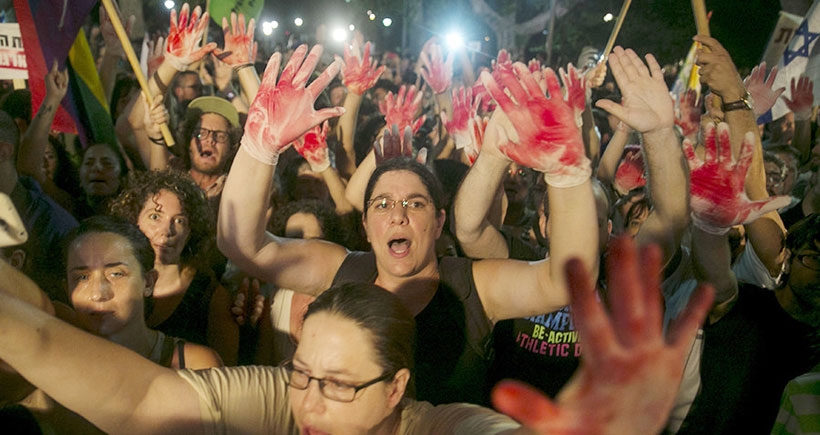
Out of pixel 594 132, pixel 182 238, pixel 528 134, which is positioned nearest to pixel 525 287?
pixel 528 134

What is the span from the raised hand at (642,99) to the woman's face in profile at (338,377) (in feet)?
3.99

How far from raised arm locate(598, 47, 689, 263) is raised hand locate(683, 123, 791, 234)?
0.22 meters

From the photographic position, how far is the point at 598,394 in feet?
3.34

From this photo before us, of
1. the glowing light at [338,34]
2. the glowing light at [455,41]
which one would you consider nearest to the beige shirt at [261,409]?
the glowing light at [455,41]

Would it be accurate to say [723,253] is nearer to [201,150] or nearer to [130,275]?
[130,275]

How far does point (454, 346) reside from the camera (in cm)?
233

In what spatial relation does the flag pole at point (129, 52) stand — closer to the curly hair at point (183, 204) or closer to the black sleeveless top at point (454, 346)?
the curly hair at point (183, 204)

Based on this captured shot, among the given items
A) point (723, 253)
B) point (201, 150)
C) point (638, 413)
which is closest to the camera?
point (638, 413)

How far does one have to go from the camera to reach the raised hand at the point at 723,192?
252 centimetres

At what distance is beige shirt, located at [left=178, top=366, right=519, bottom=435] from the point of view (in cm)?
162

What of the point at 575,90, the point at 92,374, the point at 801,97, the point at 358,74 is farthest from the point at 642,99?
the point at 801,97

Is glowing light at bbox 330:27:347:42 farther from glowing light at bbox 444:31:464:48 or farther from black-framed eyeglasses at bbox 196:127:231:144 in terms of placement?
black-framed eyeglasses at bbox 196:127:231:144

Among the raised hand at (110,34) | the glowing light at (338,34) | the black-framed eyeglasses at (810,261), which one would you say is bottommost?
the raised hand at (110,34)

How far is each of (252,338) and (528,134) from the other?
1672 millimetres
